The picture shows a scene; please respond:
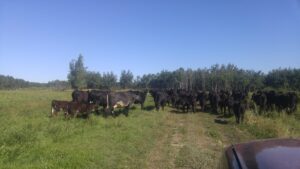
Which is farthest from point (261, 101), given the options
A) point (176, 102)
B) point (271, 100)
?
point (176, 102)

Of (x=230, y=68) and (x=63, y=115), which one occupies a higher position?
(x=230, y=68)

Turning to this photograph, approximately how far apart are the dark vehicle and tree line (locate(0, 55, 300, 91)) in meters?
74.0

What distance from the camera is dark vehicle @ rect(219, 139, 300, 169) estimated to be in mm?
2891

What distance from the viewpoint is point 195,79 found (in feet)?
356

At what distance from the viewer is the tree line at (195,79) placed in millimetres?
84188

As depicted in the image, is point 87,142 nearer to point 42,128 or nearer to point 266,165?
point 42,128

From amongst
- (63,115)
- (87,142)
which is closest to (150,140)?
(87,142)

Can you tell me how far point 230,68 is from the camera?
382 ft

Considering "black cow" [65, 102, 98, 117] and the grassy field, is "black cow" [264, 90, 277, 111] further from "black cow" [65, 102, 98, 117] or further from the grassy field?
"black cow" [65, 102, 98, 117]

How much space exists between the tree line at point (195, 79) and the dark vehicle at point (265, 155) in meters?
74.9

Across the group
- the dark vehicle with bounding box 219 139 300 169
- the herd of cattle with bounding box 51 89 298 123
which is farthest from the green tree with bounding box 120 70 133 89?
the dark vehicle with bounding box 219 139 300 169

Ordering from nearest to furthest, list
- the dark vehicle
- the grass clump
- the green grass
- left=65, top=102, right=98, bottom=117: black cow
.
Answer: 1. the dark vehicle
2. the green grass
3. the grass clump
4. left=65, top=102, right=98, bottom=117: black cow

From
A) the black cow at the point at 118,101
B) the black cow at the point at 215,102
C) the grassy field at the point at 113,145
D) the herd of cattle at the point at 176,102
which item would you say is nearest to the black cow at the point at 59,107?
the herd of cattle at the point at 176,102

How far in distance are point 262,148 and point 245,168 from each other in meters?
0.58
